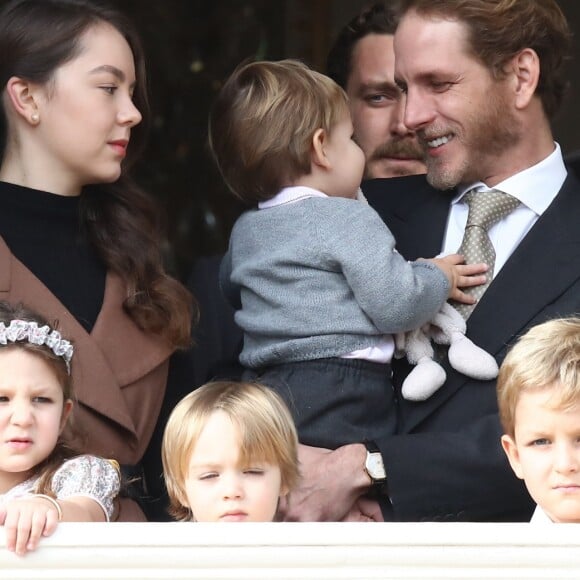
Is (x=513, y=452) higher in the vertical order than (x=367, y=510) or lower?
higher

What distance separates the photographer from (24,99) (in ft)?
10.1

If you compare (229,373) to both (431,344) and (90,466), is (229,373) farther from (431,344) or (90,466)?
(90,466)

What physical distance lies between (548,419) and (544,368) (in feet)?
0.29

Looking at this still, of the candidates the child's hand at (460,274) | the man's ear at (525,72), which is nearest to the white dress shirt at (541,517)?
the child's hand at (460,274)

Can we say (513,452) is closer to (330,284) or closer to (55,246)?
(330,284)

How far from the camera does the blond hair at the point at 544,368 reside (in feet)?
7.89

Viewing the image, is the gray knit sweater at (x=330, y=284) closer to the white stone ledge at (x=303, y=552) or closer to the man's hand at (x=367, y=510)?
the man's hand at (x=367, y=510)

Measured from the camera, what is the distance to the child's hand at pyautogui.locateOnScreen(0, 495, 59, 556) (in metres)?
2.00

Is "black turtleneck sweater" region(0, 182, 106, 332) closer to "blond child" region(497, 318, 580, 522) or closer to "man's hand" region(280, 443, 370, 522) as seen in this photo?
"man's hand" region(280, 443, 370, 522)

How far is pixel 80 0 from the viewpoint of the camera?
126 inches

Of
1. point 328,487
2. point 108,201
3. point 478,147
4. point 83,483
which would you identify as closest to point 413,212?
point 478,147

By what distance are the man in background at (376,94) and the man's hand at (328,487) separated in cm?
144

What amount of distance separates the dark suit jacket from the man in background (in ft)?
2.25

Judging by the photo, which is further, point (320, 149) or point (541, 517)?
point (320, 149)
